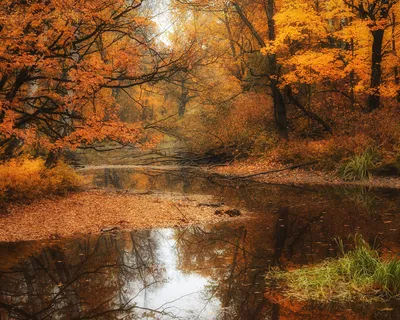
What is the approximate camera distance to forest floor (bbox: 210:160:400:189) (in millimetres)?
18378

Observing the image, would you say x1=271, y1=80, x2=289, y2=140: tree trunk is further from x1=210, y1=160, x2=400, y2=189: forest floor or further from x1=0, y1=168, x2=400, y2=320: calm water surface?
x1=0, y1=168, x2=400, y2=320: calm water surface

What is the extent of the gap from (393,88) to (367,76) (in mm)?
1613

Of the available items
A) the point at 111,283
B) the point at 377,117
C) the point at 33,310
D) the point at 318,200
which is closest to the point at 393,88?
the point at 377,117

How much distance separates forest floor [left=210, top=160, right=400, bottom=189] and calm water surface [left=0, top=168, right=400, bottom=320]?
12.6 ft

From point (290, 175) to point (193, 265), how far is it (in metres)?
13.6

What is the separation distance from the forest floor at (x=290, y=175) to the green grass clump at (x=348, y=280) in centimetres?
1126

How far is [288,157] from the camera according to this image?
2319cm

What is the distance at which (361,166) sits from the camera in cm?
1912

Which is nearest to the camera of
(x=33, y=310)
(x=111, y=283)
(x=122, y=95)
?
(x=33, y=310)

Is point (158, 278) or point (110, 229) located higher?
point (110, 229)

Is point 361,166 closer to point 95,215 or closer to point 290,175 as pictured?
point 290,175

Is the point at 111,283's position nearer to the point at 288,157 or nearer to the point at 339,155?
the point at 339,155

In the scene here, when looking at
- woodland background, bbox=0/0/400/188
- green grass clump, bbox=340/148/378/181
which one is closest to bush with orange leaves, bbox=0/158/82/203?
woodland background, bbox=0/0/400/188

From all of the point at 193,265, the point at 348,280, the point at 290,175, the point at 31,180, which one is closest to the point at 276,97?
the point at 290,175
